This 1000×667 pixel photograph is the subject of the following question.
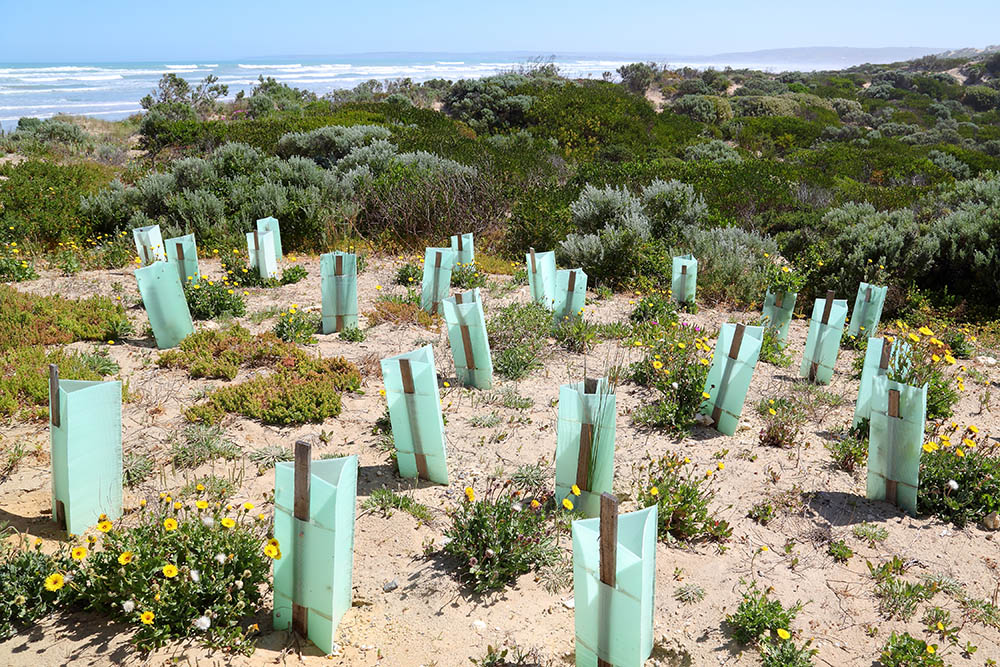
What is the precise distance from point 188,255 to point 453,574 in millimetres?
5072

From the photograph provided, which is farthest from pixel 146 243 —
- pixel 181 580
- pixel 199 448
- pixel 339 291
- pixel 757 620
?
pixel 757 620

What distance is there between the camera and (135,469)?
395 cm

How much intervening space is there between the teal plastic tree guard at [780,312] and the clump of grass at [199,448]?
4.95 metres

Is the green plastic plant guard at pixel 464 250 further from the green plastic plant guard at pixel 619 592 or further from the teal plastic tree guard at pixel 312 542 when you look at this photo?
the green plastic plant guard at pixel 619 592

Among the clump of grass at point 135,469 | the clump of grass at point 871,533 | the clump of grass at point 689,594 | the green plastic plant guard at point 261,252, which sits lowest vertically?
the clump of grass at point 689,594

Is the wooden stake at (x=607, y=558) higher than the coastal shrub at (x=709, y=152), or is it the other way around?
the coastal shrub at (x=709, y=152)

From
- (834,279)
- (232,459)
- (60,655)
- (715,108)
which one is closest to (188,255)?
(232,459)

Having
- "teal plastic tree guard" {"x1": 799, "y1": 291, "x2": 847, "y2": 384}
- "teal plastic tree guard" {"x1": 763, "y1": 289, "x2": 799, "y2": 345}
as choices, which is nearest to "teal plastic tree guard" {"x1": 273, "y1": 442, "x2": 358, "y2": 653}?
"teal plastic tree guard" {"x1": 799, "y1": 291, "x2": 847, "y2": 384}

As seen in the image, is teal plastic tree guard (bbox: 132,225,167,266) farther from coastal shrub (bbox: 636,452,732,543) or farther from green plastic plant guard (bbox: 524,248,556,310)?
coastal shrub (bbox: 636,452,732,543)

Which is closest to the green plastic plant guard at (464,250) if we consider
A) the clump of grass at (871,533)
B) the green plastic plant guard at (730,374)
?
the green plastic plant guard at (730,374)

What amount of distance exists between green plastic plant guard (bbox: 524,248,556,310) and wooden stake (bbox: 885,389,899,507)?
3253mm

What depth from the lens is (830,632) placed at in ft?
10.1

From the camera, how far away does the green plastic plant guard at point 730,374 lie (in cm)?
449

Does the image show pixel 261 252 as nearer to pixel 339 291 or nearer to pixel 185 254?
pixel 185 254
